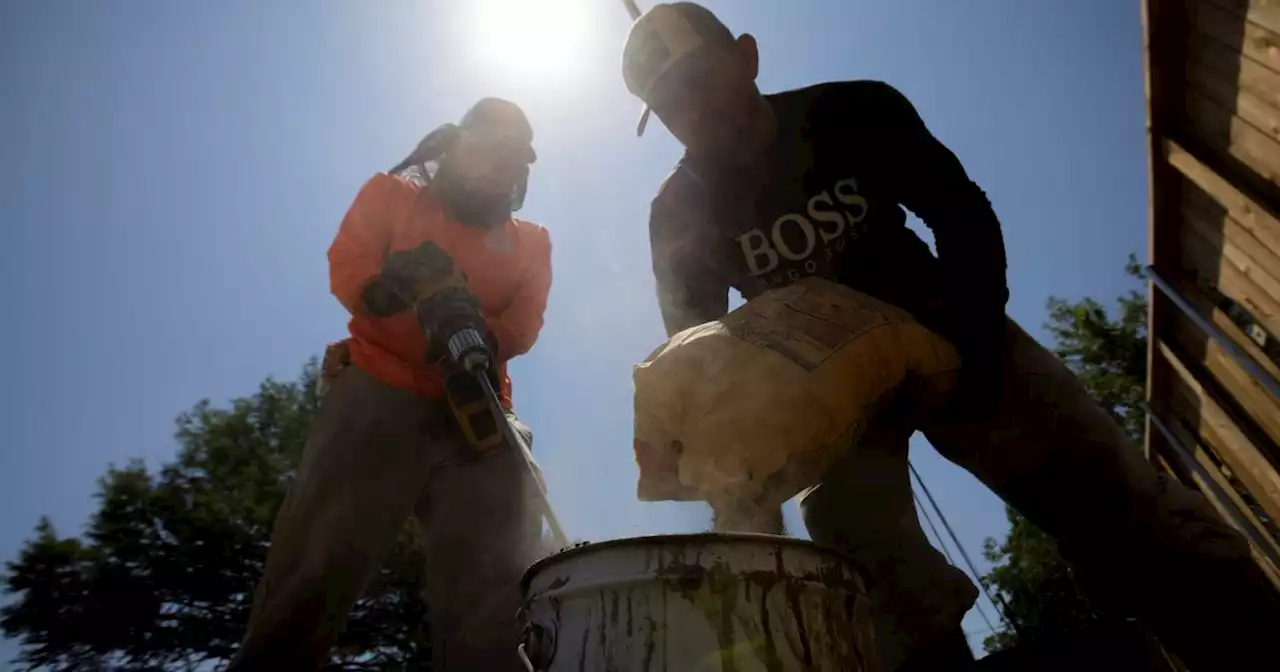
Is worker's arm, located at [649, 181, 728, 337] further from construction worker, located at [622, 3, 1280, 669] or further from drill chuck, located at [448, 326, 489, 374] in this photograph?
drill chuck, located at [448, 326, 489, 374]

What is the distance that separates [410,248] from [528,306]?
44cm

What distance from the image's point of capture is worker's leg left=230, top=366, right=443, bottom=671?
1.77 metres

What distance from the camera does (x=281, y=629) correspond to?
174 cm

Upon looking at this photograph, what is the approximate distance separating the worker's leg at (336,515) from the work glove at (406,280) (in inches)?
8.9

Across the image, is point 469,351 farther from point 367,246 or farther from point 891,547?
point 891,547

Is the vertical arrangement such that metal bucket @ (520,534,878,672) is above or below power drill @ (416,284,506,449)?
below

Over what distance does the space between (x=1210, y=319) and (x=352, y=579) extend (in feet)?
10.6

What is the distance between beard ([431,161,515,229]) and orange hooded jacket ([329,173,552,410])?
28 mm

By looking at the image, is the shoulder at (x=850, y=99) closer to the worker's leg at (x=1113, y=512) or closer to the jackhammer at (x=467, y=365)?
the worker's leg at (x=1113, y=512)

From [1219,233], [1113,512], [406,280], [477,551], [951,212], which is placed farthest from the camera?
[1219,233]

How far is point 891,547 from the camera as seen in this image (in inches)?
60.0

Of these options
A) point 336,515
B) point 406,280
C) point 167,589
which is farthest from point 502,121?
point 167,589

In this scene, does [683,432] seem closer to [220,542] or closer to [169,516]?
[220,542]

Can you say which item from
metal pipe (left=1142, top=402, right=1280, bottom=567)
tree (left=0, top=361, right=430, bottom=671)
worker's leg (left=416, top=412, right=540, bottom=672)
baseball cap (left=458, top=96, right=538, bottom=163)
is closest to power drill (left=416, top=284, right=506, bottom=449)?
worker's leg (left=416, top=412, right=540, bottom=672)
